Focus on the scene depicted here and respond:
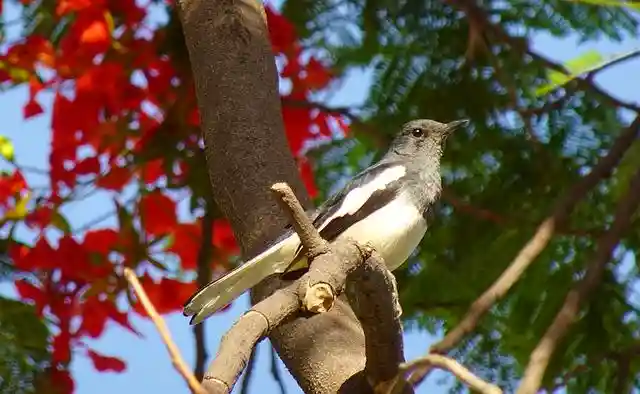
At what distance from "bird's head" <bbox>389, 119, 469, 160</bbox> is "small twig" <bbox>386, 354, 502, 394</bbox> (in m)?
1.01

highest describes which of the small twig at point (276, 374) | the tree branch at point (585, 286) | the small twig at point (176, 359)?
the small twig at point (176, 359)

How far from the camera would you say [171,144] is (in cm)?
250

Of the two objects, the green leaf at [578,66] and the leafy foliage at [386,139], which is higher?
the green leaf at [578,66]

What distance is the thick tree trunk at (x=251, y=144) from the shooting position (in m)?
2.07

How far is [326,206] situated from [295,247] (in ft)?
0.77

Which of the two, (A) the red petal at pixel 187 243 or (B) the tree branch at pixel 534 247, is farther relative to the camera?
(A) the red petal at pixel 187 243

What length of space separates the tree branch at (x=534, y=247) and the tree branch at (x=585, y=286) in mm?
78

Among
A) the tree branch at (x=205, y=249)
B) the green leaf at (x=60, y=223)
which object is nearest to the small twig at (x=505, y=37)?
the tree branch at (x=205, y=249)

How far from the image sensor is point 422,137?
2471mm

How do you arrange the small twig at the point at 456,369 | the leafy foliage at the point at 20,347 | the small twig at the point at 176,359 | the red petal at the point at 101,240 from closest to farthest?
the small twig at the point at 176,359
the small twig at the point at 456,369
the leafy foliage at the point at 20,347
the red petal at the point at 101,240

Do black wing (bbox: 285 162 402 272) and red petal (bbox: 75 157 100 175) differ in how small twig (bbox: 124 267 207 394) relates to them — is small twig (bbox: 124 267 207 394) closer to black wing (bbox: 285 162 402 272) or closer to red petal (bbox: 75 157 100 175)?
black wing (bbox: 285 162 402 272)

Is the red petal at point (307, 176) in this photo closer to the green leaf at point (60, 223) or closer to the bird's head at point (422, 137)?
the bird's head at point (422, 137)

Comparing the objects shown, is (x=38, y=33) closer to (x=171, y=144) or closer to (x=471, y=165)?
(x=171, y=144)

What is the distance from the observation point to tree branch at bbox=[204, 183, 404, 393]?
1202mm
